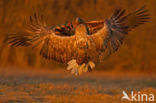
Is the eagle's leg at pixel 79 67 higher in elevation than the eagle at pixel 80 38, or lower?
lower

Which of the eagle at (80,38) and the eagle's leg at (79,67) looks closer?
the eagle at (80,38)

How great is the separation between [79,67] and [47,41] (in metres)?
1.45

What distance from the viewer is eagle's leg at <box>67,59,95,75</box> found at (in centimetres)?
716

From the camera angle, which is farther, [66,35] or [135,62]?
A: [135,62]

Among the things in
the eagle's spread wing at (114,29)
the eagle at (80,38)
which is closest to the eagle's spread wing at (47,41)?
the eagle at (80,38)

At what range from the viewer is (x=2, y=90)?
787 cm

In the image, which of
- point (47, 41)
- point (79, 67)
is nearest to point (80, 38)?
point (79, 67)

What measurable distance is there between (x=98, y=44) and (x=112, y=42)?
488mm

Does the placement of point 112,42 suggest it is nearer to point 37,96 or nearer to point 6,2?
point 37,96

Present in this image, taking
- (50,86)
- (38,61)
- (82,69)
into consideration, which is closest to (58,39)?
(82,69)

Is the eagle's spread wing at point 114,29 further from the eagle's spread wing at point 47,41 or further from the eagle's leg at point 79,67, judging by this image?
the eagle's spread wing at point 47,41

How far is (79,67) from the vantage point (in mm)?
7320

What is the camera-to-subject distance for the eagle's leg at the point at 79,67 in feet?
23.5

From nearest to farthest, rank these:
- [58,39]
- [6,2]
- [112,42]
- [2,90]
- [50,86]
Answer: [112,42]
[58,39]
[2,90]
[50,86]
[6,2]
